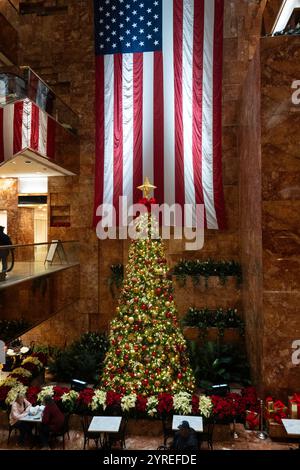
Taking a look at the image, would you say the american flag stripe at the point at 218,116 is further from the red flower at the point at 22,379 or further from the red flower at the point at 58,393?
the red flower at the point at 22,379

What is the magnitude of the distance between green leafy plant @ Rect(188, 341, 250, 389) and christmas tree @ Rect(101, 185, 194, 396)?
1.55 meters

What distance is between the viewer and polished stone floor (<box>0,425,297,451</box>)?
7.70 meters

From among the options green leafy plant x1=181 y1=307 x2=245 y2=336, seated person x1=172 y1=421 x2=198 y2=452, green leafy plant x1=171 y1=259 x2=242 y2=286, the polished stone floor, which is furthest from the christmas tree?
green leafy plant x1=171 y1=259 x2=242 y2=286

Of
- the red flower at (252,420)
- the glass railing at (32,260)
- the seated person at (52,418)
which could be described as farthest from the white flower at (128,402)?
the glass railing at (32,260)

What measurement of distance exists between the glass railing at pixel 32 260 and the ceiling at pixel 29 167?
2.55 meters

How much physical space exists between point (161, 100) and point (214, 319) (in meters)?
6.80

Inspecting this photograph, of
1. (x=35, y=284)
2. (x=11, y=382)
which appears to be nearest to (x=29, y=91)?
(x=35, y=284)

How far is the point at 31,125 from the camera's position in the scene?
33.6ft

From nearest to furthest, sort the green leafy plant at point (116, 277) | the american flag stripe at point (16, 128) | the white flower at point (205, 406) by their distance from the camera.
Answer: the white flower at point (205, 406) → the american flag stripe at point (16, 128) → the green leafy plant at point (116, 277)

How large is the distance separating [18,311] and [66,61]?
9.31 m

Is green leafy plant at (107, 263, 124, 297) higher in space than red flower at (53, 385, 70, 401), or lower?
higher

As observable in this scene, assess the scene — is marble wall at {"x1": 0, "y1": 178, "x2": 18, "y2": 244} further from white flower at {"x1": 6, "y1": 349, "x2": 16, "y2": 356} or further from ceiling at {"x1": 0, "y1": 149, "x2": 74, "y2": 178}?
white flower at {"x1": 6, "y1": 349, "x2": 16, "y2": 356}

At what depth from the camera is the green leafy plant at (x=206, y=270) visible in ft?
39.1
